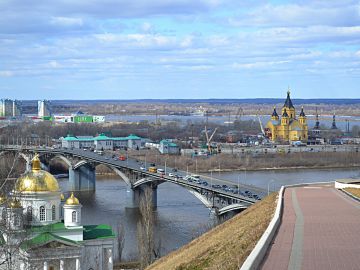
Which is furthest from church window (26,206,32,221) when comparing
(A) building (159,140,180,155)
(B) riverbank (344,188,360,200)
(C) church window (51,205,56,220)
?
(A) building (159,140,180,155)

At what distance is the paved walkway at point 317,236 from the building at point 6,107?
142935 millimetres

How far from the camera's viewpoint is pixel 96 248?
22172mm

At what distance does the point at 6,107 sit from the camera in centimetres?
15700

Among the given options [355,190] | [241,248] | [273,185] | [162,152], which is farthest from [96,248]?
[162,152]

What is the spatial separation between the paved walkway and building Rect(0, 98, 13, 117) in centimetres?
14294

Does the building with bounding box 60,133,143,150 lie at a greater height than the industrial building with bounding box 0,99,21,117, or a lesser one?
lesser

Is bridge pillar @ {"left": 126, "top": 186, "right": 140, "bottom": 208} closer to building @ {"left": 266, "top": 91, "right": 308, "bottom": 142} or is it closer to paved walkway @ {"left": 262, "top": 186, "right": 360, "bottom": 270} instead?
paved walkway @ {"left": 262, "top": 186, "right": 360, "bottom": 270}

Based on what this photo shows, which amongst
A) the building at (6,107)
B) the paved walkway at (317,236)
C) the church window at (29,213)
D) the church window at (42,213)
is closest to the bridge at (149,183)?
the church window at (29,213)

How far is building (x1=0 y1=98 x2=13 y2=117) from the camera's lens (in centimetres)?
15550

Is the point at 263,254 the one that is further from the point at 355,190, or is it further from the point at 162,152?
the point at 162,152

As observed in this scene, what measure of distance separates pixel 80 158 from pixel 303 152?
25.9 meters

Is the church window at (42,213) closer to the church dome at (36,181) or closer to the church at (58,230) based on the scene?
the church at (58,230)

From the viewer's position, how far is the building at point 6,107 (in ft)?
510

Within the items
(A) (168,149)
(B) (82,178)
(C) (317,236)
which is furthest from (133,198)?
(A) (168,149)
